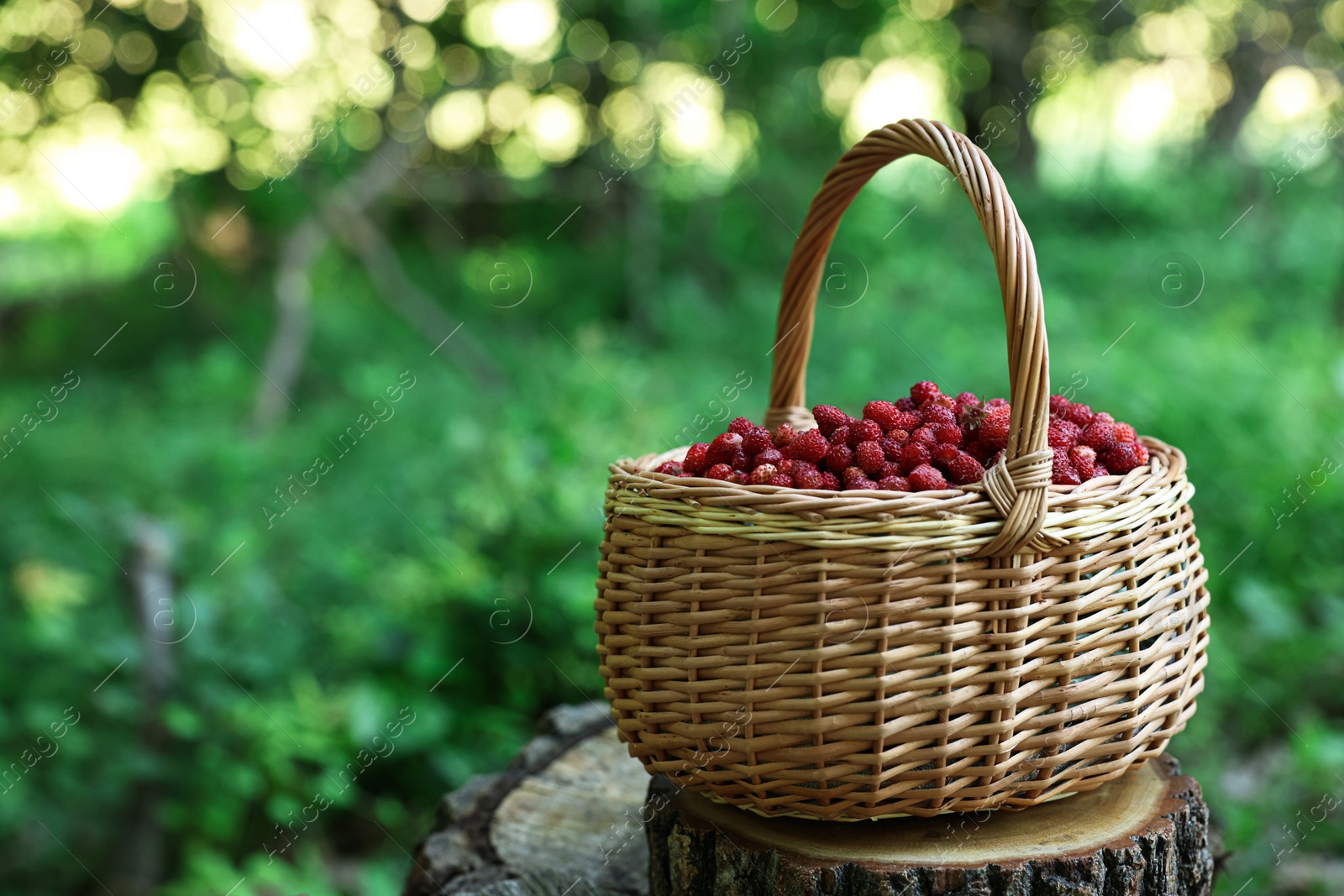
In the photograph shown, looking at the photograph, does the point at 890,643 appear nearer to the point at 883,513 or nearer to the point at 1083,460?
the point at 883,513

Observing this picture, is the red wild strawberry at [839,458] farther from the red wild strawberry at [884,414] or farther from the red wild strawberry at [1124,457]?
the red wild strawberry at [1124,457]

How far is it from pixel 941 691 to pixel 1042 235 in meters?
7.93

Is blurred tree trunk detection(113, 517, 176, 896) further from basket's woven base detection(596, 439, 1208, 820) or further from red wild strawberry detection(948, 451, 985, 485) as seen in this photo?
red wild strawberry detection(948, 451, 985, 485)

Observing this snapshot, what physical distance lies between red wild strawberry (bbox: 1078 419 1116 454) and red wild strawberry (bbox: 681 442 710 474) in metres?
0.58

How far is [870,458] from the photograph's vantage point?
1.45m

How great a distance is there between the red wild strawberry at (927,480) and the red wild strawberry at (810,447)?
148mm

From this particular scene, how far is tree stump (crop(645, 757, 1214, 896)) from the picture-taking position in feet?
4.62

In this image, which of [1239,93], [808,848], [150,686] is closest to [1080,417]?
[808,848]

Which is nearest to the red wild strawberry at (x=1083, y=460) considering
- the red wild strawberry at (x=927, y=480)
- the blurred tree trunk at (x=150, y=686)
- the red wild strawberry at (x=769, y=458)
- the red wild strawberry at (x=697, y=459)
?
the red wild strawberry at (x=927, y=480)

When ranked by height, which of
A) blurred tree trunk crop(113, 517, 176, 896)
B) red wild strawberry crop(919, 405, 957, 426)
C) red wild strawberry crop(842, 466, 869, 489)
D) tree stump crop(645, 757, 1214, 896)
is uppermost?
red wild strawberry crop(919, 405, 957, 426)

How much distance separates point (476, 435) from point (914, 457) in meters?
2.52

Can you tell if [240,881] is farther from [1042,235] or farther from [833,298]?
[1042,235]

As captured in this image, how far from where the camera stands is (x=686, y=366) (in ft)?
20.0

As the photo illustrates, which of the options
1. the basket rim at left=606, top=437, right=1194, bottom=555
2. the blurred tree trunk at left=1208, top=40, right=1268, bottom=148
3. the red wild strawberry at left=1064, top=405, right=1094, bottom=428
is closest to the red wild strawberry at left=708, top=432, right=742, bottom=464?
the basket rim at left=606, top=437, right=1194, bottom=555
